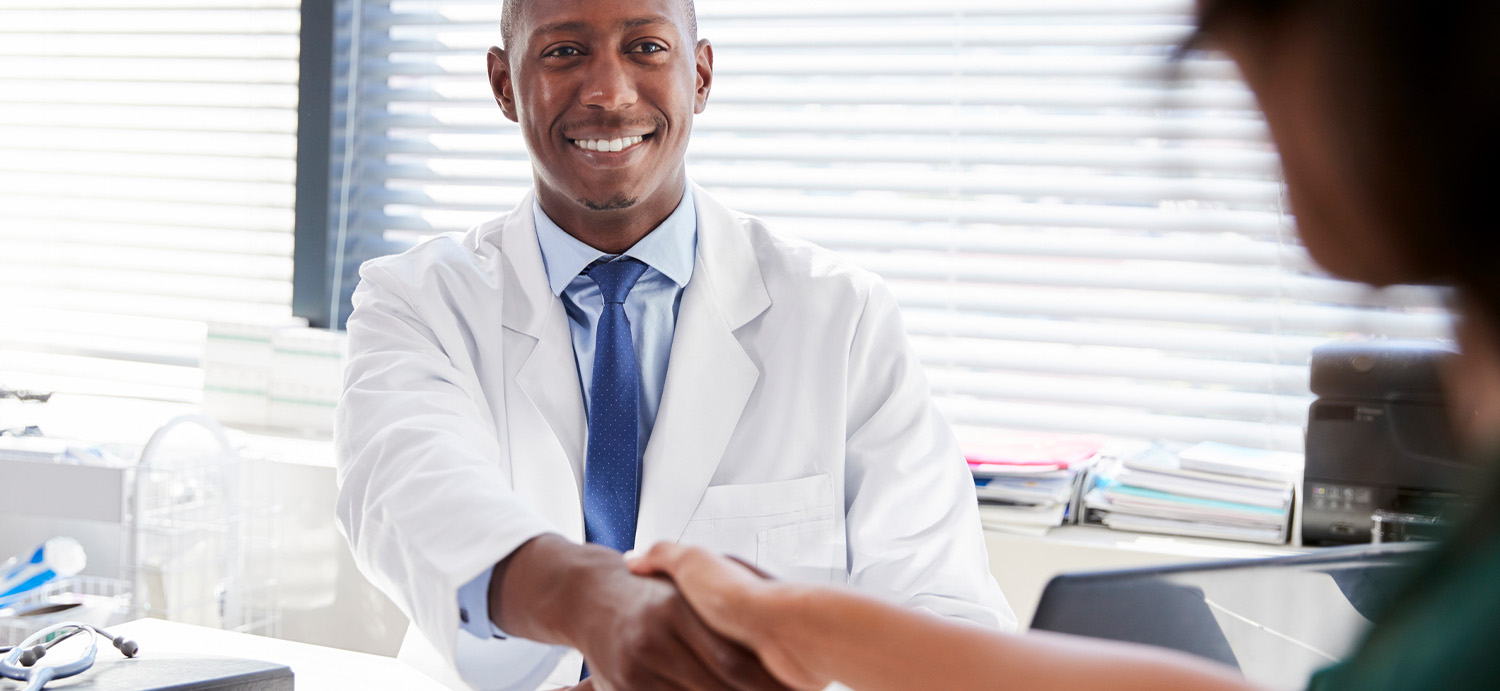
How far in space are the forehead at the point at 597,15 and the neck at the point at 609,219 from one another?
0.74 ft

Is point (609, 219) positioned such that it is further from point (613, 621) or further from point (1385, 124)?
point (1385, 124)

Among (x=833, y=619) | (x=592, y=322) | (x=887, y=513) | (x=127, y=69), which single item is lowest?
(x=887, y=513)

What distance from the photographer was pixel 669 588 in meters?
0.92

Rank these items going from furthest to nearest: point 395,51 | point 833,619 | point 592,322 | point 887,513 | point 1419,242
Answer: point 395,51 → point 592,322 → point 887,513 → point 833,619 → point 1419,242

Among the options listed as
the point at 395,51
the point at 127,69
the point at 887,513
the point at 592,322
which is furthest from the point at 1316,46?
the point at 127,69

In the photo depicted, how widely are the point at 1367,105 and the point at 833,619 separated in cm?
43

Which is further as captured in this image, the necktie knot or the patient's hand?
A: the necktie knot

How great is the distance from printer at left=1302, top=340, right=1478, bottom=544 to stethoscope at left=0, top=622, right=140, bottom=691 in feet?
5.49

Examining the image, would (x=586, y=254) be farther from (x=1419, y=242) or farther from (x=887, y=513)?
(x=1419, y=242)

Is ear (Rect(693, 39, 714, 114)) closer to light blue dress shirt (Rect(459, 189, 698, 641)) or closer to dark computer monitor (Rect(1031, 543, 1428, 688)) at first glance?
light blue dress shirt (Rect(459, 189, 698, 641))

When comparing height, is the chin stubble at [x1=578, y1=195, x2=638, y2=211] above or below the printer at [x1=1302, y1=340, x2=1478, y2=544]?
above

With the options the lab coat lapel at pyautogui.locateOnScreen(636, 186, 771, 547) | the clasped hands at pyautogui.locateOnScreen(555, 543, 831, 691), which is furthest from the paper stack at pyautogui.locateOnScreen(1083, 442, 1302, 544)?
the clasped hands at pyautogui.locateOnScreen(555, 543, 831, 691)

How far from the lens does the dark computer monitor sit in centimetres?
64

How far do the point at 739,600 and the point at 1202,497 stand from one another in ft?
4.45
